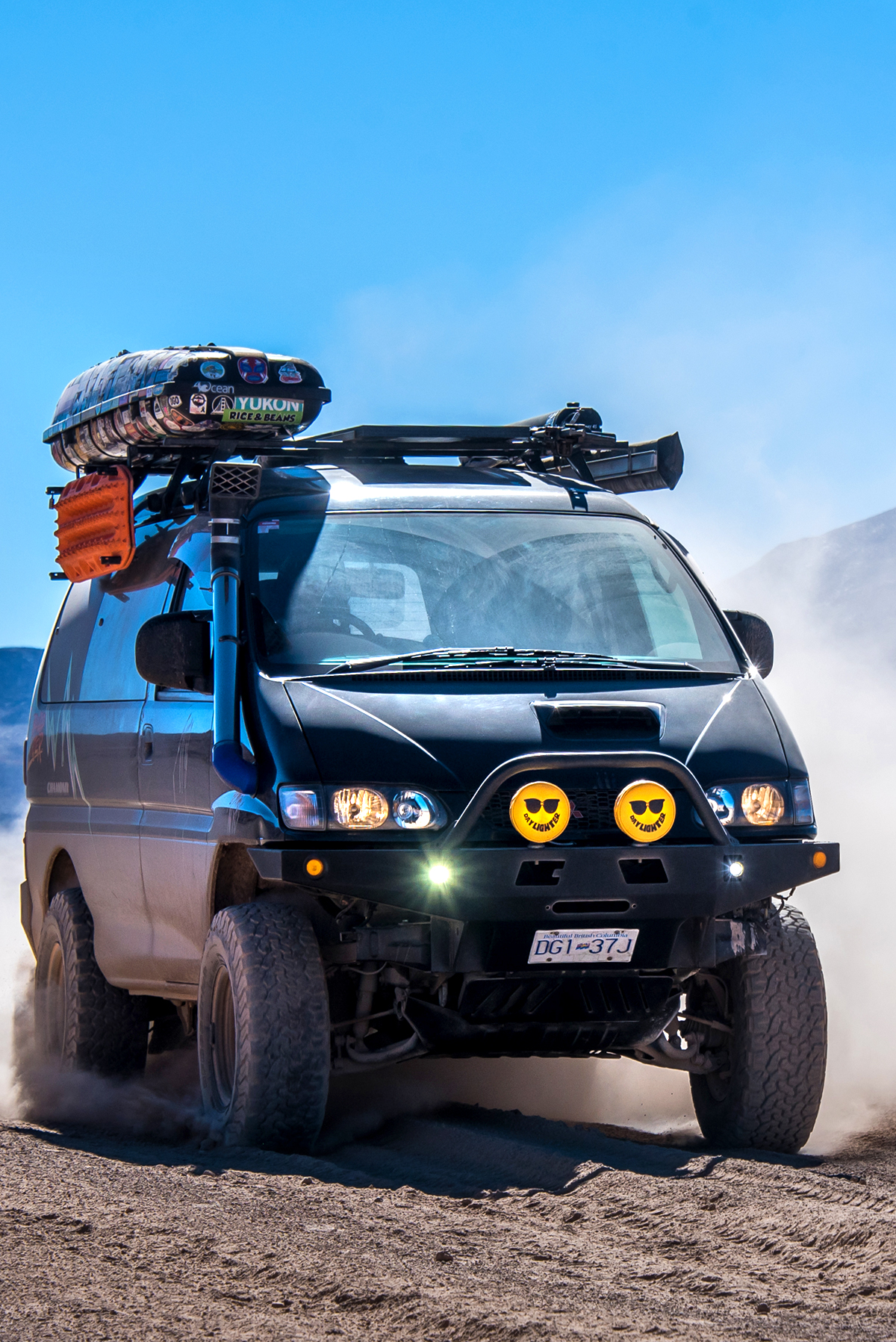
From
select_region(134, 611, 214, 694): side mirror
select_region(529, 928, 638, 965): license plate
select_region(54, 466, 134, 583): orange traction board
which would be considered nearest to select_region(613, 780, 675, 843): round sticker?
select_region(529, 928, 638, 965): license plate

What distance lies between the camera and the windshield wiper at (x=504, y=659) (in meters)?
6.05

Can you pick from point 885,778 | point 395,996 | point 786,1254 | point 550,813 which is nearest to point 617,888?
point 550,813

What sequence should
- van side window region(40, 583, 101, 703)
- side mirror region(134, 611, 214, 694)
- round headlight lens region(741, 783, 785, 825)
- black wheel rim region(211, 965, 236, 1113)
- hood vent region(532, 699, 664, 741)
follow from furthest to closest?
van side window region(40, 583, 101, 703) < side mirror region(134, 611, 214, 694) < black wheel rim region(211, 965, 236, 1113) < round headlight lens region(741, 783, 785, 825) < hood vent region(532, 699, 664, 741)

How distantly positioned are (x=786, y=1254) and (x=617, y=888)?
1.37 m

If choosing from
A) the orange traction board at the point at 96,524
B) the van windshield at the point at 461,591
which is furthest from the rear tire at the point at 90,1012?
the van windshield at the point at 461,591

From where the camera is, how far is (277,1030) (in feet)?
18.3

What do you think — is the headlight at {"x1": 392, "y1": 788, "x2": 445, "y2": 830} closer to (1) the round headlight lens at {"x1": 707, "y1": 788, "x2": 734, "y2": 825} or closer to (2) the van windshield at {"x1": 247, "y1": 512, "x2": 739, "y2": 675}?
(2) the van windshield at {"x1": 247, "y1": 512, "x2": 739, "y2": 675}

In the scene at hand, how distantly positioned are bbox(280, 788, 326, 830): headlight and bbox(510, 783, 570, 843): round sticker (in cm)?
58

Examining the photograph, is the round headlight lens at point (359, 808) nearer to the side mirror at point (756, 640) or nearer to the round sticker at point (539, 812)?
the round sticker at point (539, 812)

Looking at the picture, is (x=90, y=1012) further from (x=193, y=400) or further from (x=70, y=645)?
(x=193, y=400)

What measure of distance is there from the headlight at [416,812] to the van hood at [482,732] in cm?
4

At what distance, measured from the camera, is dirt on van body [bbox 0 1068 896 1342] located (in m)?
3.80

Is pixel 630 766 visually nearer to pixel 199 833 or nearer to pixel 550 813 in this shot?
pixel 550 813

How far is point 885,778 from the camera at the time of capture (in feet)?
39.0
